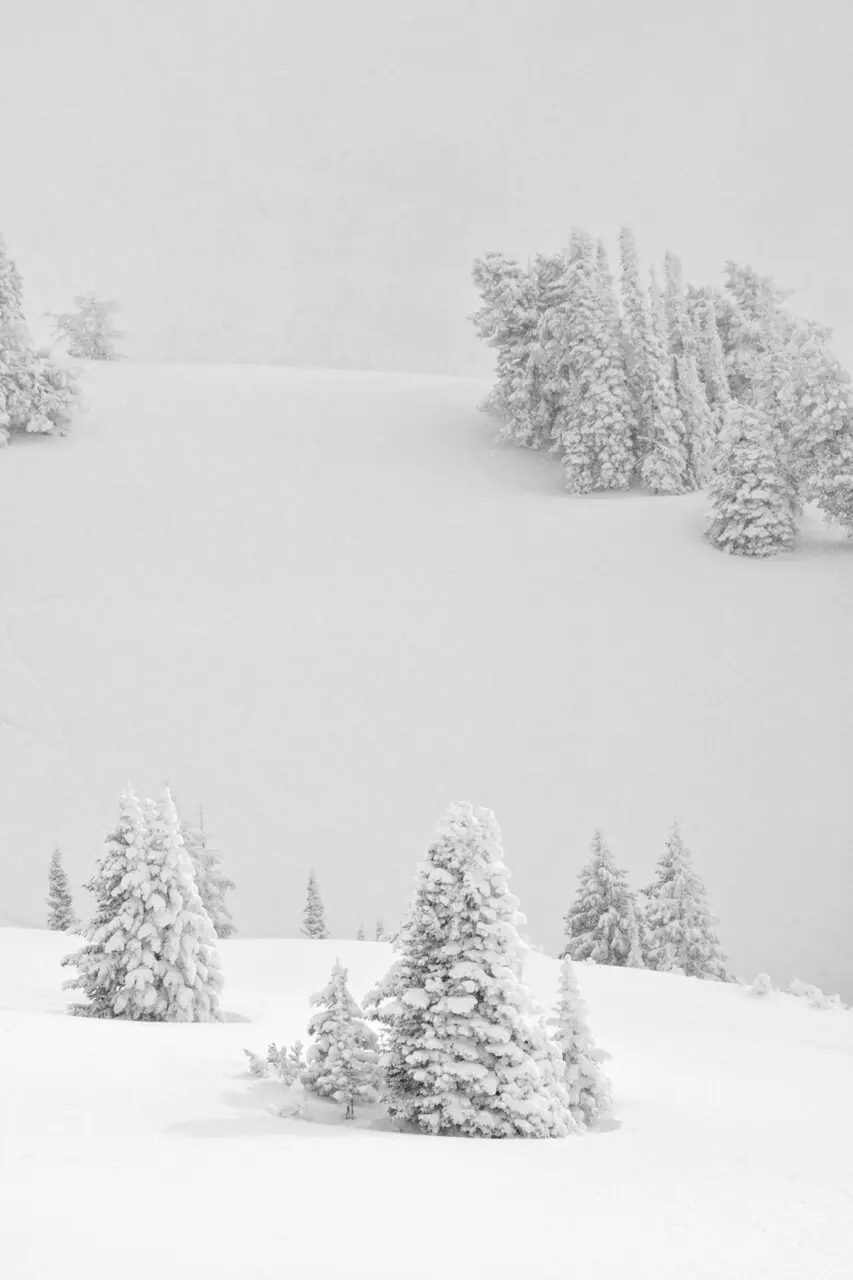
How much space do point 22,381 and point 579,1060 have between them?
4062 centimetres

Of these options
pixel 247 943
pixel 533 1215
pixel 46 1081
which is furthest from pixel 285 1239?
pixel 247 943

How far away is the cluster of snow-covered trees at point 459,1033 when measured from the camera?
8.84 metres

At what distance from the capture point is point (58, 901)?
24375 mm

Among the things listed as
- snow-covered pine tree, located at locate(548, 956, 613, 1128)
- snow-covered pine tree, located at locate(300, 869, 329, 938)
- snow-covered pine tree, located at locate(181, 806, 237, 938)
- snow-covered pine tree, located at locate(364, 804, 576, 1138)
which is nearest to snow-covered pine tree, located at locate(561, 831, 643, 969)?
snow-covered pine tree, located at locate(300, 869, 329, 938)

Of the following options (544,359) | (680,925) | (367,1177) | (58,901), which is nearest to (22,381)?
(544,359)

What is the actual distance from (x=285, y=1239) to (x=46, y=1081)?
3.23 metres

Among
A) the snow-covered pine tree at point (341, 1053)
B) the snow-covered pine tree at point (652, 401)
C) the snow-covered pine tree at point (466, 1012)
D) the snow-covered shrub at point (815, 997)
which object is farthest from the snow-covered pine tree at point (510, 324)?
the snow-covered pine tree at point (341, 1053)

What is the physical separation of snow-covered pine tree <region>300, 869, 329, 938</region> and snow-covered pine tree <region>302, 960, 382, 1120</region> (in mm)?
14585

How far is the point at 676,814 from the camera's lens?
2709 cm

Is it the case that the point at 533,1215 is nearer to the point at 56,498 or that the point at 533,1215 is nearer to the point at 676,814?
the point at 676,814

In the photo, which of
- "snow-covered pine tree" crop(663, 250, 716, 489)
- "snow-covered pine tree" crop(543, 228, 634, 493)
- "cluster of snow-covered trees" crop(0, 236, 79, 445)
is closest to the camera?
"snow-covered pine tree" crop(543, 228, 634, 493)

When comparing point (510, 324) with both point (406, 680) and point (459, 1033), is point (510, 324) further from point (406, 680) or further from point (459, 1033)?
point (459, 1033)

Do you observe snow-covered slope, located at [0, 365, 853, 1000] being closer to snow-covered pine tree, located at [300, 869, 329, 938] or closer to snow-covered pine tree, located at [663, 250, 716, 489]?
snow-covered pine tree, located at [300, 869, 329, 938]

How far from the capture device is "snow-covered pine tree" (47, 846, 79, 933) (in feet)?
78.6
